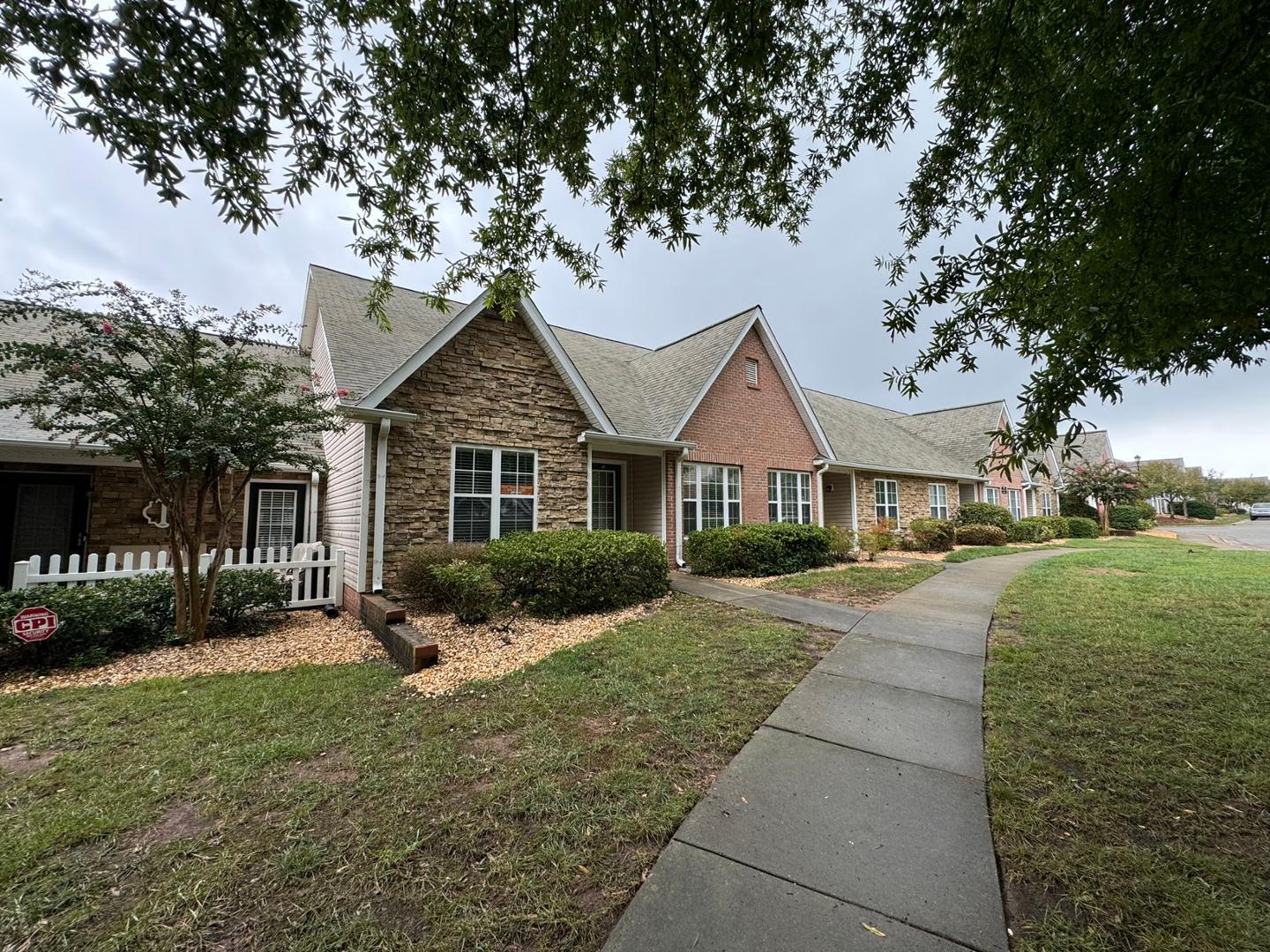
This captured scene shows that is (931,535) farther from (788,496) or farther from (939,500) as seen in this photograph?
(788,496)

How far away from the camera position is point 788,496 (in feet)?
49.9

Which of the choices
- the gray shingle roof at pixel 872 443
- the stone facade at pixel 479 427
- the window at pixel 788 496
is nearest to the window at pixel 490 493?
the stone facade at pixel 479 427

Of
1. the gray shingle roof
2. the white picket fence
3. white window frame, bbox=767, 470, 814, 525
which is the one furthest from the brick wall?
the white picket fence

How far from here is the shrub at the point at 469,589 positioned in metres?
6.61

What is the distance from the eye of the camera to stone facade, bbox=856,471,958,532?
59.7 feet

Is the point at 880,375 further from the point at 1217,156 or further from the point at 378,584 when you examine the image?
the point at 378,584

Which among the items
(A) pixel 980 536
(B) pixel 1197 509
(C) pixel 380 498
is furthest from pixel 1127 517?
Answer: (C) pixel 380 498

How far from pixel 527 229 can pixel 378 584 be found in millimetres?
5880

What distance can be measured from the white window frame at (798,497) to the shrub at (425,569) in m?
9.54

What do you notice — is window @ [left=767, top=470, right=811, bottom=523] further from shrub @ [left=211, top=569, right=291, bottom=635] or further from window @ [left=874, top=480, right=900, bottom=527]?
shrub @ [left=211, top=569, right=291, bottom=635]

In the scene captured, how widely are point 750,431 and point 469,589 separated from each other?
394 inches

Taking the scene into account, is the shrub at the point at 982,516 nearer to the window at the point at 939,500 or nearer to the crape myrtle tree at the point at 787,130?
the window at the point at 939,500

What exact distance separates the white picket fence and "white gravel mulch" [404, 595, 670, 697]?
2167 millimetres

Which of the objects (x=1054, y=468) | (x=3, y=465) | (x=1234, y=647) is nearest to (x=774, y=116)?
(x=1234, y=647)
